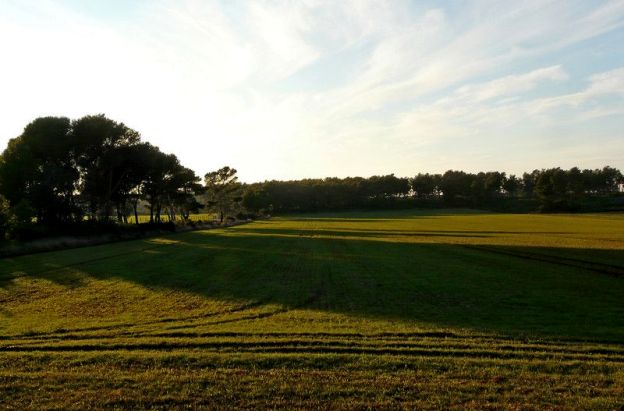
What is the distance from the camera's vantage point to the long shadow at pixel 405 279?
711 inches

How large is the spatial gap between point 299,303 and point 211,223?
90.3 m

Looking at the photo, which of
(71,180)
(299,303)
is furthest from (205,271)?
(71,180)

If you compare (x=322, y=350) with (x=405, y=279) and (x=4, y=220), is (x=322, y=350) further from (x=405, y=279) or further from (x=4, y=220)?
(x=4, y=220)

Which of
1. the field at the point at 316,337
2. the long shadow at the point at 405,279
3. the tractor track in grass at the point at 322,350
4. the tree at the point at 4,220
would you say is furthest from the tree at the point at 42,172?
the tractor track in grass at the point at 322,350

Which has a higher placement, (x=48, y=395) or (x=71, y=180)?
(x=71, y=180)

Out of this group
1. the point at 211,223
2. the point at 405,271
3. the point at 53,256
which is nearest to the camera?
the point at 405,271

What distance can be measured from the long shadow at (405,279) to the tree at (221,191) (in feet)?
268

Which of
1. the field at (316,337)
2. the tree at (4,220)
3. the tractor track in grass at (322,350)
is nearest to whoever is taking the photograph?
the field at (316,337)

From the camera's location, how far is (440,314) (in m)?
18.5

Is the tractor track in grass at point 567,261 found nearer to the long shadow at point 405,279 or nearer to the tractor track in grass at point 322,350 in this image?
the long shadow at point 405,279

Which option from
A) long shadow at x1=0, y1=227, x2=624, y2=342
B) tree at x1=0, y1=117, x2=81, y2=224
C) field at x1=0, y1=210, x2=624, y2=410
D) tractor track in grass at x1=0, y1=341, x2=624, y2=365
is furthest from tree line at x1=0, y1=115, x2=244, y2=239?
tractor track in grass at x1=0, y1=341, x2=624, y2=365

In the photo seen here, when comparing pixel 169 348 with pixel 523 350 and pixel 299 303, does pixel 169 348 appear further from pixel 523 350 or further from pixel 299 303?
pixel 523 350

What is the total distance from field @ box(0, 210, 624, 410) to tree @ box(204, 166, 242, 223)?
9732cm

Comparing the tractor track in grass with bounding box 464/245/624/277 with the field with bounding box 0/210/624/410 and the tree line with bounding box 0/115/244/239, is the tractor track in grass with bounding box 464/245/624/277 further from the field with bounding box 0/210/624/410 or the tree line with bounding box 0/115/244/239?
the tree line with bounding box 0/115/244/239
